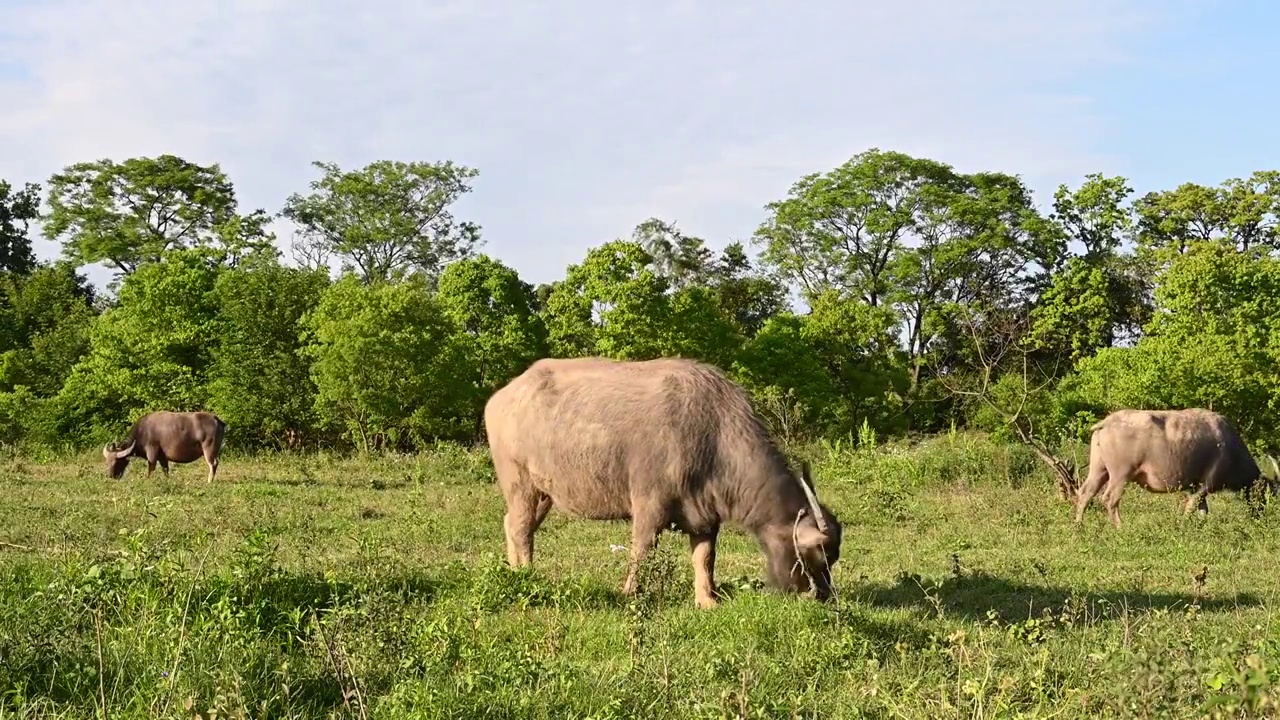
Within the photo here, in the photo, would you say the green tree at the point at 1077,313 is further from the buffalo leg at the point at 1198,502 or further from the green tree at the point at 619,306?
the buffalo leg at the point at 1198,502

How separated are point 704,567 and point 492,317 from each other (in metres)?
26.7

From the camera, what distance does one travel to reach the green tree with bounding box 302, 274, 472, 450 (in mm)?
27750

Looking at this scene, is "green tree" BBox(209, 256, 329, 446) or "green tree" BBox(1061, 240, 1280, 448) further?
"green tree" BBox(209, 256, 329, 446)

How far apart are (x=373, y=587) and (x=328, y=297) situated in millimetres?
23184

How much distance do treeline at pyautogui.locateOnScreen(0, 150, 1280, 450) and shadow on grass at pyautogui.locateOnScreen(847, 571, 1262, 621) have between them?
9372mm

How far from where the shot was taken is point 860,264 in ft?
154

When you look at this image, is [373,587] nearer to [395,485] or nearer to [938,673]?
[938,673]

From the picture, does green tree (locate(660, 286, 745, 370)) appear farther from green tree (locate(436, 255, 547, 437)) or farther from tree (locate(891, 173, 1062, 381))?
tree (locate(891, 173, 1062, 381))

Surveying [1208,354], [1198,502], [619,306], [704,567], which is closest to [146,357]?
[619,306]

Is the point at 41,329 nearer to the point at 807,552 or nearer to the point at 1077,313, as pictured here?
the point at 807,552

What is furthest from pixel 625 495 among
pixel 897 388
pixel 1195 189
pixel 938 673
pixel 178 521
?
pixel 1195 189

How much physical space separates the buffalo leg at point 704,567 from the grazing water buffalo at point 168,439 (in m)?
16.2

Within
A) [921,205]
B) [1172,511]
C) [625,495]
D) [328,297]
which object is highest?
[921,205]

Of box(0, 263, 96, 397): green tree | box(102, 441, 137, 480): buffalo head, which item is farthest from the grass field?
box(0, 263, 96, 397): green tree
